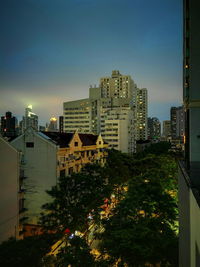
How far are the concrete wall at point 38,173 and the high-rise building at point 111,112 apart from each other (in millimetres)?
48266

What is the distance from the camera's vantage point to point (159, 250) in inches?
417

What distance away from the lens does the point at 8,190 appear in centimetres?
1703

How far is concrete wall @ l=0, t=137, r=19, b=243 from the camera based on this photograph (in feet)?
53.6

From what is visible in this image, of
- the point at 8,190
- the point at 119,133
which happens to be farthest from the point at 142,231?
the point at 119,133

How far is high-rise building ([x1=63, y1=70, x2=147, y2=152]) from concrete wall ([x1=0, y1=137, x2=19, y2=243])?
5469 cm

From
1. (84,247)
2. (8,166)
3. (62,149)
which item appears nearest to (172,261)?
(84,247)

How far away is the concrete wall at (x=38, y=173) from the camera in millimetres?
24094

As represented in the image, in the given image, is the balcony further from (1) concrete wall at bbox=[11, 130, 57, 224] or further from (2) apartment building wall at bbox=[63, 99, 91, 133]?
(2) apartment building wall at bbox=[63, 99, 91, 133]

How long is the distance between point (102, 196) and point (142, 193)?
12.1 feet

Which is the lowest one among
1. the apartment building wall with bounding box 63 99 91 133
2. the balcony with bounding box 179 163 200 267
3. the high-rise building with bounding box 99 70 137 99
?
the balcony with bounding box 179 163 200 267

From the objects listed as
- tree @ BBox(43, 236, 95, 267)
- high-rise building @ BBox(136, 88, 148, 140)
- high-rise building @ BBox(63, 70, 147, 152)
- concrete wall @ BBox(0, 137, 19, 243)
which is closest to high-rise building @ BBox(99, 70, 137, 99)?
high-rise building @ BBox(63, 70, 147, 152)

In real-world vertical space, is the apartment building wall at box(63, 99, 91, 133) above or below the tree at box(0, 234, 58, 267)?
above

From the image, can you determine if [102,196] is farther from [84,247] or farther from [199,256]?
[199,256]

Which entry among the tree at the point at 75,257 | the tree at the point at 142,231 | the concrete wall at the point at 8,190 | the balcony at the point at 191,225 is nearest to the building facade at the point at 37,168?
the concrete wall at the point at 8,190
